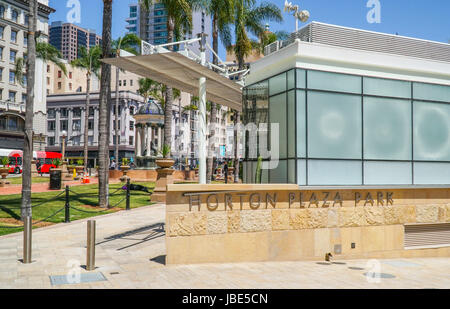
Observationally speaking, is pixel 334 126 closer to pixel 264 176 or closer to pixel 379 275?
pixel 264 176

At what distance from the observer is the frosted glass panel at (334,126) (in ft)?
42.5

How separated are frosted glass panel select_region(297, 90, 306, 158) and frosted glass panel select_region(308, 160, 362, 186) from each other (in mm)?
451

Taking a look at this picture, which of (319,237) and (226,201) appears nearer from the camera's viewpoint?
(226,201)

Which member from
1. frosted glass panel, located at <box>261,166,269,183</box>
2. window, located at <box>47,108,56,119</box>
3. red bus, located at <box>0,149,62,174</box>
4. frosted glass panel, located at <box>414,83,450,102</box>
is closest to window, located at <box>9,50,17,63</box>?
red bus, located at <box>0,149,62,174</box>

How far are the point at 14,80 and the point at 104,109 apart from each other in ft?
161

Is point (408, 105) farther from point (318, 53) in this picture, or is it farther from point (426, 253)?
point (426, 253)

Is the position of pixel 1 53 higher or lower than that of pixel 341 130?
higher

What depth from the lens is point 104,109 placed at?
66.0 ft

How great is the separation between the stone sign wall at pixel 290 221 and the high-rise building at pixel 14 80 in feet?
186

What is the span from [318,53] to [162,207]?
11.2 m

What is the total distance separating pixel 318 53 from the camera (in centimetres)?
1305

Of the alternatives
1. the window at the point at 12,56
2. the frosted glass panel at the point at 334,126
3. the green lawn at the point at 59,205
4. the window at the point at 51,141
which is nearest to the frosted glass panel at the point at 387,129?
the frosted glass panel at the point at 334,126

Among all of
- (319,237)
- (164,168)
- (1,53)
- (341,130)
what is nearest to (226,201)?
(319,237)
